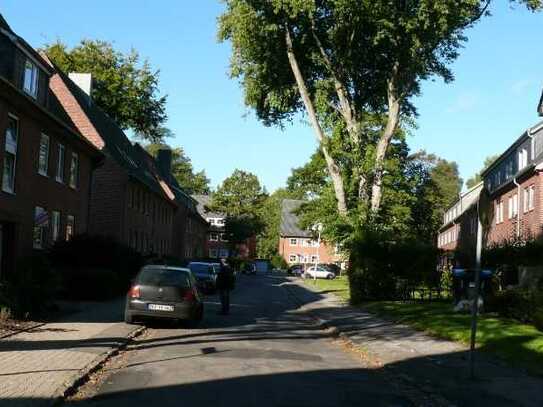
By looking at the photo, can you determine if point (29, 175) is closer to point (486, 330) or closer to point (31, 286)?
point (31, 286)

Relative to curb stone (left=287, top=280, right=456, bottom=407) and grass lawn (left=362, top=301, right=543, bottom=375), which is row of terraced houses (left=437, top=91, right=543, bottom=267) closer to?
grass lawn (left=362, top=301, right=543, bottom=375)

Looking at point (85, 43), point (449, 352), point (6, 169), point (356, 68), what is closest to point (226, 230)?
point (85, 43)

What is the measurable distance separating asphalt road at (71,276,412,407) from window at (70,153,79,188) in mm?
14389

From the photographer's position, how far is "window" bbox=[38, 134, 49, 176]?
2570cm

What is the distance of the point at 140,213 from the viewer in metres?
46.7

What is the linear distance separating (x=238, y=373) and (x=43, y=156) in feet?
58.1

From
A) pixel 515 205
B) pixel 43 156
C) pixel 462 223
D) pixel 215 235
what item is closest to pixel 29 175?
pixel 43 156

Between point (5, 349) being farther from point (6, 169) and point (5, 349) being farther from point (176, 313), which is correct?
point (6, 169)

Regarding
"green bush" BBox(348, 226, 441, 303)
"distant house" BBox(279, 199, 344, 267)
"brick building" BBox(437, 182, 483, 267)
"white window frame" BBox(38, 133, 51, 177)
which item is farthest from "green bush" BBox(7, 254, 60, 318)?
"distant house" BBox(279, 199, 344, 267)

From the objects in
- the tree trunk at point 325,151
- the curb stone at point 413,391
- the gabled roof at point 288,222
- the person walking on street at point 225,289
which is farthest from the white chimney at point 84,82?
the gabled roof at point 288,222

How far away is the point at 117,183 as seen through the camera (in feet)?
133

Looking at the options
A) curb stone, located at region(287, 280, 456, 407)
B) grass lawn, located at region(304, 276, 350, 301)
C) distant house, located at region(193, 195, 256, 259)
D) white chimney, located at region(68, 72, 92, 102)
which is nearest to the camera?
curb stone, located at region(287, 280, 456, 407)

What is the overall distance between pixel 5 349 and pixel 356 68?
25.1 meters

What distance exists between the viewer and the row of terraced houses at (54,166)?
74.2ft
